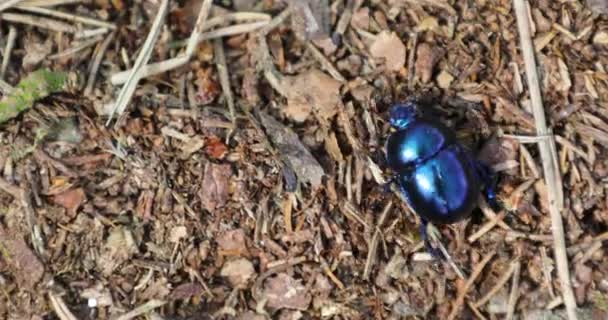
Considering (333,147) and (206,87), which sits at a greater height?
(206,87)

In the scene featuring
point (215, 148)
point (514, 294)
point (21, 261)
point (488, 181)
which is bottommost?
point (514, 294)

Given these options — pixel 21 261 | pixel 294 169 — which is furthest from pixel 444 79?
pixel 21 261

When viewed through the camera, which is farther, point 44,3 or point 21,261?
point 44,3

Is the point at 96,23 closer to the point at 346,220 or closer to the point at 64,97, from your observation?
the point at 64,97

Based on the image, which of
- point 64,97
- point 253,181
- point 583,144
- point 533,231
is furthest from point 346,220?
point 64,97

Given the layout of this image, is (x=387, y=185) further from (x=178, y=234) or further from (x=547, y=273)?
(x=178, y=234)

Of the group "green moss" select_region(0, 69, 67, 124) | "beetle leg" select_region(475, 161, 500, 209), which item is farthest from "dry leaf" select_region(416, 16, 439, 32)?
"green moss" select_region(0, 69, 67, 124)

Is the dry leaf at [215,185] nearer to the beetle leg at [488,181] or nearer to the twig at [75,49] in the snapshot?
the twig at [75,49]

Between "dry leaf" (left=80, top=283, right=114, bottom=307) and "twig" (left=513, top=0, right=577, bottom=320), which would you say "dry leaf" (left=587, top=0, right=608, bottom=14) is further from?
"dry leaf" (left=80, top=283, right=114, bottom=307)
